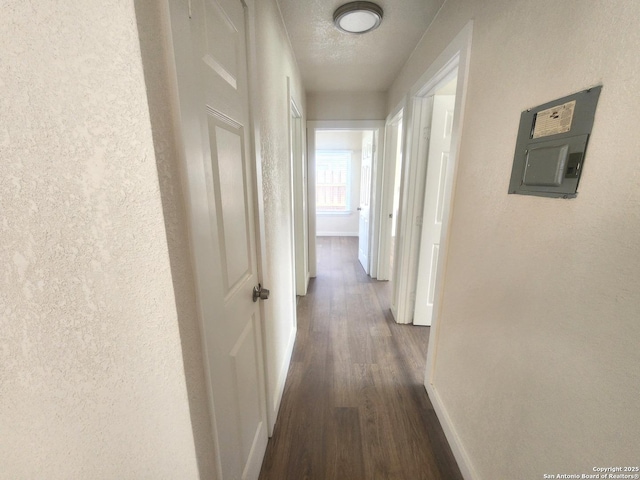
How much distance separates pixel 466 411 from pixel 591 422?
681 mm

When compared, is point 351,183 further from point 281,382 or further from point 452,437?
point 452,437

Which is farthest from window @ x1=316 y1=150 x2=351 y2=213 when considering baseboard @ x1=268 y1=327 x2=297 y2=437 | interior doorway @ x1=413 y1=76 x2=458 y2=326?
baseboard @ x1=268 y1=327 x2=297 y2=437

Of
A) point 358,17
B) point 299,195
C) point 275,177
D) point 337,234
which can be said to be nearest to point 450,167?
point 275,177

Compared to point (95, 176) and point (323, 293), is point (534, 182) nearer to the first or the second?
point (95, 176)

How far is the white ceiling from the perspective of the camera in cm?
148

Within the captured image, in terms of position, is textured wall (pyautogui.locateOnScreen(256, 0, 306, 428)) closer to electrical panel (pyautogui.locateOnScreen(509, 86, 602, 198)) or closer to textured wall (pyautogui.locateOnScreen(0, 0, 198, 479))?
textured wall (pyautogui.locateOnScreen(0, 0, 198, 479))

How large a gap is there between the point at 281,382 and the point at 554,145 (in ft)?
5.80

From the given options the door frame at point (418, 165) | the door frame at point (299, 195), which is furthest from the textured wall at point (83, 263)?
the door frame at point (299, 195)

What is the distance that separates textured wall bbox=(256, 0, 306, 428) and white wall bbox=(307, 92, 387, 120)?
105 cm

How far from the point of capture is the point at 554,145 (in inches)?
28.5

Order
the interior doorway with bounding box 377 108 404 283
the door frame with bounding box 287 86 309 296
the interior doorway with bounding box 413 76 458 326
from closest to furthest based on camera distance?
1. the interior doorway with bounding box 413 76 458 326
2. the door frame with bounding box 287 86 309 296
3. the interior doorway with bounding box 377 108 404 283

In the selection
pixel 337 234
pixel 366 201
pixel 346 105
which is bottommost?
pixel 337 234

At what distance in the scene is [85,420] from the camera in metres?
0.61

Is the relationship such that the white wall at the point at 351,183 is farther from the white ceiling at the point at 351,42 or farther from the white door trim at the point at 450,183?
the white door trim at the point at 450,183
